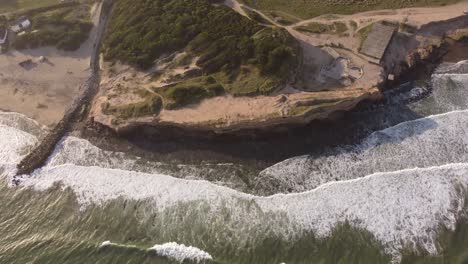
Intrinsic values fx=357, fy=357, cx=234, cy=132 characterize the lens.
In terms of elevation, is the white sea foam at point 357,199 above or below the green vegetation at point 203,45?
below

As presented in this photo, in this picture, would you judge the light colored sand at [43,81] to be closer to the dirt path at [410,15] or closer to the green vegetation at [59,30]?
the green vegetation at [59,30]

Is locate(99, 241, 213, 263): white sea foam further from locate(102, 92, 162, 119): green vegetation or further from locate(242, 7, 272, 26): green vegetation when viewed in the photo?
locate(242, 7, 272, 26): green vegetation

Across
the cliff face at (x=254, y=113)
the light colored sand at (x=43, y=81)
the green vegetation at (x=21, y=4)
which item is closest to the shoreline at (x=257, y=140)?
the cliff face at (x=254, y=113)

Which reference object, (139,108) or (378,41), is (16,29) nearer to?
(139,108)

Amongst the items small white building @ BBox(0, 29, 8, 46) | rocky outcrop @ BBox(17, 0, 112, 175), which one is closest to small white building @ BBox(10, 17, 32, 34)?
small white building @ BBox(0, 29, 8, 46)

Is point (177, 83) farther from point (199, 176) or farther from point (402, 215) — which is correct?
point (402, 215)

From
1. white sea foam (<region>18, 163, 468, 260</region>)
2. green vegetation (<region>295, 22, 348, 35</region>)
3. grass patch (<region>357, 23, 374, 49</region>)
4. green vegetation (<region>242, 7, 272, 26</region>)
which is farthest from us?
green vegetation (<region>242, 7, 272, 26</region>)

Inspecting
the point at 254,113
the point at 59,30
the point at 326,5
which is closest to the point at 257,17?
the point at 326,5
